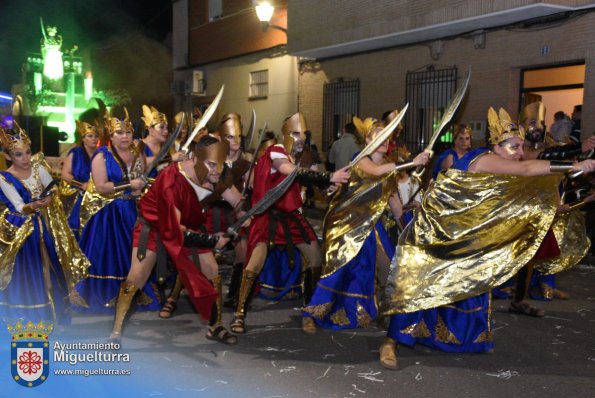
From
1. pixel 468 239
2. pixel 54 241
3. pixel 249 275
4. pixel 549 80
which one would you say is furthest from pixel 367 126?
pixel 549 80

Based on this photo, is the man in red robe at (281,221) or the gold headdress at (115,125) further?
the gold headdress at (115,125)

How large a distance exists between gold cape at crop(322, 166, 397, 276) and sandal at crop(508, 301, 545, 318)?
74.5 inches

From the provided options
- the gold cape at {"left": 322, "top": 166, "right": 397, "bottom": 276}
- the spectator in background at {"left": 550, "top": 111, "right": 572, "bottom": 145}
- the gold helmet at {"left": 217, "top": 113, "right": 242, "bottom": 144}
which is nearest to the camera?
the gold cape at {"left": 322, "top": 166, "right": 397, "bottom": 276}

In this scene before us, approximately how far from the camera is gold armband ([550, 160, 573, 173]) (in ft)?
13.6

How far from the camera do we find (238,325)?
5.34 meters

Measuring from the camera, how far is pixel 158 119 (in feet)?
21.3

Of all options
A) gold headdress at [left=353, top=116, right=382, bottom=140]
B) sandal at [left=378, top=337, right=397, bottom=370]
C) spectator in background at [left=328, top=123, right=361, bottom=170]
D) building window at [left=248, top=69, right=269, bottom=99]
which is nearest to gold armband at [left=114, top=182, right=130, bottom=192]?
gold headdress at [left=353, top=116, right=382, bottom=140]

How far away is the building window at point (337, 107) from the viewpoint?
15867mm

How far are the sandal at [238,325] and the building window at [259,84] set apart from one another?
46.8 ft

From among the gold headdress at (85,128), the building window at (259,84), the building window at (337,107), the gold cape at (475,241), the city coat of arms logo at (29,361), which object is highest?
the building window at (259,84)

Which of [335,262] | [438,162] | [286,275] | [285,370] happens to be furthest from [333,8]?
[285,370]

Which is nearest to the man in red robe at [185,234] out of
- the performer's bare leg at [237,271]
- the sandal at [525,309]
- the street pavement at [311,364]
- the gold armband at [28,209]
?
the street pavement at [311,364]

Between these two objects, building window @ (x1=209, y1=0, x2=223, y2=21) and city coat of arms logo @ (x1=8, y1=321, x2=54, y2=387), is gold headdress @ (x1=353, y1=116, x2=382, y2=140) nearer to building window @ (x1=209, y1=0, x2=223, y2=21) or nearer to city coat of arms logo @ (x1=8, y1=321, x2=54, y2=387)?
city coat of arms logo @ (x1=8, y1=321, x2=54, y2=387)

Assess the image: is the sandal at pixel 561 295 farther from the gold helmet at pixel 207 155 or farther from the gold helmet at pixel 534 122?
the gold helmet at pixel 207 155
